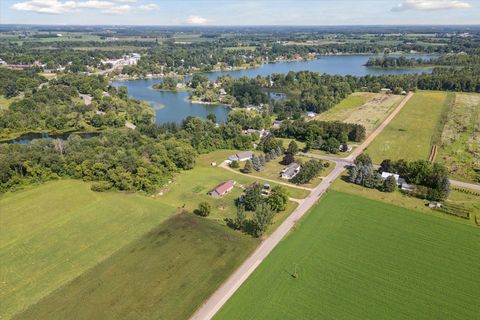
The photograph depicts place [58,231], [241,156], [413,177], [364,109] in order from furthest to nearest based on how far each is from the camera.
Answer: [364,109], [241,156], [413,177], [58,231]

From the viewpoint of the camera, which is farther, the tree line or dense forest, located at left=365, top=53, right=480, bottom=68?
dense forest, located at left=365, top=53, right=480, bottom=68

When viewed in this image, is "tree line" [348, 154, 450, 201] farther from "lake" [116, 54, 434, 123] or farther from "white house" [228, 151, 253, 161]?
"lake" [116, 54, 434, 123]

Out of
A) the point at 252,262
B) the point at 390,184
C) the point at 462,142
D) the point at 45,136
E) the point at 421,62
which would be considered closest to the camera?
the point at 252,262

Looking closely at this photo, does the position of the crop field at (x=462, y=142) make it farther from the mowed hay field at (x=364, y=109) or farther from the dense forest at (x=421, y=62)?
the dense forest at (x=421, y=62)

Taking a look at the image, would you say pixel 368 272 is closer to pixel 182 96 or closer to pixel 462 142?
pixel 462 142

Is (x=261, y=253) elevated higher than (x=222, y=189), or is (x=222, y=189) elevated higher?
(x=222, y=189)

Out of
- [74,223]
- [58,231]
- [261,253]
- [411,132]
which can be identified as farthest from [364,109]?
[58,231]

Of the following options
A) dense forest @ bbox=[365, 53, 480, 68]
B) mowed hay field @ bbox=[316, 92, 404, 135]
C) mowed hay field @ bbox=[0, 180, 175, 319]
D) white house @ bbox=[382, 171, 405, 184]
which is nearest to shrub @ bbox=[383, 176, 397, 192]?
white house @ bbox=[382, 171, 405, 184]
